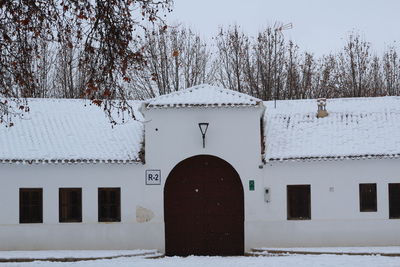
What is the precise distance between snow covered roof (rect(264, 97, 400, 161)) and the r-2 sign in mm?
3526

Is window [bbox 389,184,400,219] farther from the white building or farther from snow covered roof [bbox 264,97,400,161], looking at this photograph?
snow covered roof [bbox 264,97,400,161]

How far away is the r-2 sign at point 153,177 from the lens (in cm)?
2477

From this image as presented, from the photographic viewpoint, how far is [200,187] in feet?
82.7

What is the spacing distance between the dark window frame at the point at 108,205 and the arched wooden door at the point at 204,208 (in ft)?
5.00

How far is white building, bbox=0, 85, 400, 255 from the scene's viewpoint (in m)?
24.4

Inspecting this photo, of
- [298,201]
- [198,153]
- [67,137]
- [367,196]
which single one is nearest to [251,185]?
[298,201]

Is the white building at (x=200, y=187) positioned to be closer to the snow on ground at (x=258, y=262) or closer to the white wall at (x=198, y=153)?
the white wall at (x=198, y=153)

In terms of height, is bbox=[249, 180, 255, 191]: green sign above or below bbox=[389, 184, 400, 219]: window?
above

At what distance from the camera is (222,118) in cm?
2492

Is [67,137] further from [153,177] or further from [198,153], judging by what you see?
[198,153]

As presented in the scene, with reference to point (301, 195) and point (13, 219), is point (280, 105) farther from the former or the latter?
point (13, 219)

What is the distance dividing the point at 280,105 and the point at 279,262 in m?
8.76

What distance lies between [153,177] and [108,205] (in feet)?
5.61

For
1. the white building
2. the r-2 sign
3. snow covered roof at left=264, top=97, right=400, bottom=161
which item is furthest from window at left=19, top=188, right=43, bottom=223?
snow covered roof at left=264, top=97, right=400, bottom=161
